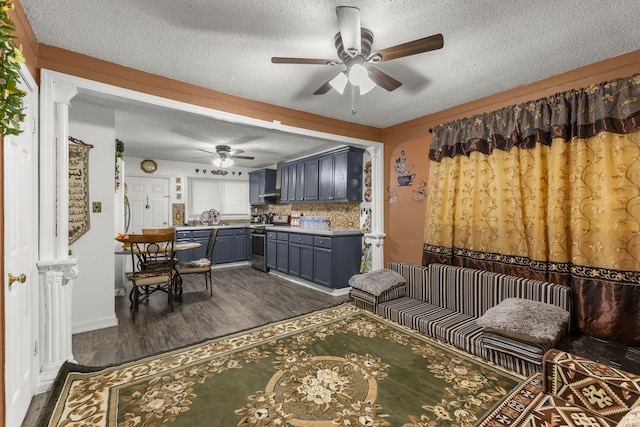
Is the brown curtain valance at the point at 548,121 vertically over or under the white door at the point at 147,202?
over

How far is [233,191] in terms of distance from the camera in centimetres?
770

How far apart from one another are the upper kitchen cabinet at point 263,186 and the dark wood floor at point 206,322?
90.7 inches

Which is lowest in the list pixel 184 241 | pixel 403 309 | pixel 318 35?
pixel 403 309

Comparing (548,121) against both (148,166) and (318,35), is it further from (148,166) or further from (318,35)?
(148,166)

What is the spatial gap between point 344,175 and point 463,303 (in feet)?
8.71

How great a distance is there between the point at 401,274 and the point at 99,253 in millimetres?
3530

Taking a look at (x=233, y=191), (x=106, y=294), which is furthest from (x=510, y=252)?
(x=233, y=191)

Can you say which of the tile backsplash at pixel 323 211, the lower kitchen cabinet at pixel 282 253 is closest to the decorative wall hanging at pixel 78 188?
the lower kitchen cabinet at pixel 282 253

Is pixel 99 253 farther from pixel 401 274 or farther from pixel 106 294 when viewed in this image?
pixel 401 274

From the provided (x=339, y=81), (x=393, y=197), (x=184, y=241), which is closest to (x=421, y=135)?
(x=393, y=197)

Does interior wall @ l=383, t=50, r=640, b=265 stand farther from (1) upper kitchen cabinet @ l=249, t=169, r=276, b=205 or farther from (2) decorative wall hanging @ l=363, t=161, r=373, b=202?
(1) upper kitchen cabinet @ l=249, t=169, r=276, b=205

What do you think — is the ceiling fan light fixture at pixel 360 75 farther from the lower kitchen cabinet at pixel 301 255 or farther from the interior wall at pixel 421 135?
the lower kitchen cabinet at pixel 301 255

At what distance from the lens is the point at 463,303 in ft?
9.77

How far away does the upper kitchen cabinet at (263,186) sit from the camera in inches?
276
